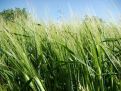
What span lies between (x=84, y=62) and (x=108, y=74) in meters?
0.17

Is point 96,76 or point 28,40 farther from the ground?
point 28,40

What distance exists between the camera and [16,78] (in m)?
1.78

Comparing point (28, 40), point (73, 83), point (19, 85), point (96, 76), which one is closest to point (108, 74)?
point (96, 76)

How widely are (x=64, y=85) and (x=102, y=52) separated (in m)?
0.33

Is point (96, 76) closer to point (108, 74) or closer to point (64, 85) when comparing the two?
point (108, 74)

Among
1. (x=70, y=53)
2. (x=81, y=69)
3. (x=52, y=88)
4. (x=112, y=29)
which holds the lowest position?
(x=52, y=88)

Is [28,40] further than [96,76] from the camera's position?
Yes

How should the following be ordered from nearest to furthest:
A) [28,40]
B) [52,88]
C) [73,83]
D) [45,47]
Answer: [73,83] < [52,88] < [45,47] < [28,40]

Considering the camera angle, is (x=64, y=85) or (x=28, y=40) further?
(x=28, y=40)

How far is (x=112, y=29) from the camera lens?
2.16 meters

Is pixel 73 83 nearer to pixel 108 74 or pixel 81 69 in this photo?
pixel 81 69

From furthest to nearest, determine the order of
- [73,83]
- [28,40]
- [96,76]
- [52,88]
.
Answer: [28,40]
[52,88]
[73,83]
[96,76]

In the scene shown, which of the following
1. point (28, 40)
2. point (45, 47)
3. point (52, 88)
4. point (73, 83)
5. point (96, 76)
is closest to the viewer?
point (96, 76)

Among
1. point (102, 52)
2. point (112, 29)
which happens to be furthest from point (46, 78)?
point (112, 29)
